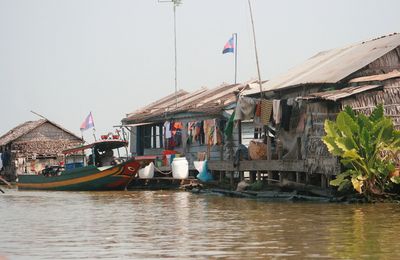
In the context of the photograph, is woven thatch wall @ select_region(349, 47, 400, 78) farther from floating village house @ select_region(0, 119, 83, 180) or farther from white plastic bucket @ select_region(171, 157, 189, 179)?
floating village house @ select_region(0, 119, 83, 180)

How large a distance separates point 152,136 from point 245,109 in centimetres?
1268

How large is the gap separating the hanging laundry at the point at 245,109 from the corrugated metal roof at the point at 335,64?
801 millimetres

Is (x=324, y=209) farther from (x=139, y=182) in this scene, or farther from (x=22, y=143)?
(x=22, y=143)

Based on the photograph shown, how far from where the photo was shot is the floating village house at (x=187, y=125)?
3225cm

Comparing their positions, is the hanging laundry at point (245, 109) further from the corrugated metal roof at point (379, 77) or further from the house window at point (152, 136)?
the house window at point (152, 136)

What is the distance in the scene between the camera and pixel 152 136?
126 ft

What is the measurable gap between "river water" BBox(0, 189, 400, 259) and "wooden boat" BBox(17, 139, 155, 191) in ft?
29.6

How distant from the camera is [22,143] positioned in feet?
160

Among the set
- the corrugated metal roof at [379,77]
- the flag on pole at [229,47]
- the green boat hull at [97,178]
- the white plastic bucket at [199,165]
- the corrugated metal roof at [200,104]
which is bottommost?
the green boat hull at [97,178]

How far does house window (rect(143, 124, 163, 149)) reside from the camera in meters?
38.0

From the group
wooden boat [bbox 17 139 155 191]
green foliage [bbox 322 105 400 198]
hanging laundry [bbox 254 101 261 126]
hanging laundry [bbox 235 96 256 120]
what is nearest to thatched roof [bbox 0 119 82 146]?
wooden boat [bbox 17 139 155 191]

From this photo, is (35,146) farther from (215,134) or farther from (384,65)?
A: (384,65)

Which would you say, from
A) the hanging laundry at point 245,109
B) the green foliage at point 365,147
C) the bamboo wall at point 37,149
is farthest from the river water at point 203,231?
the bamboo wall at point 37,149

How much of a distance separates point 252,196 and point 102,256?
42.4 feet
